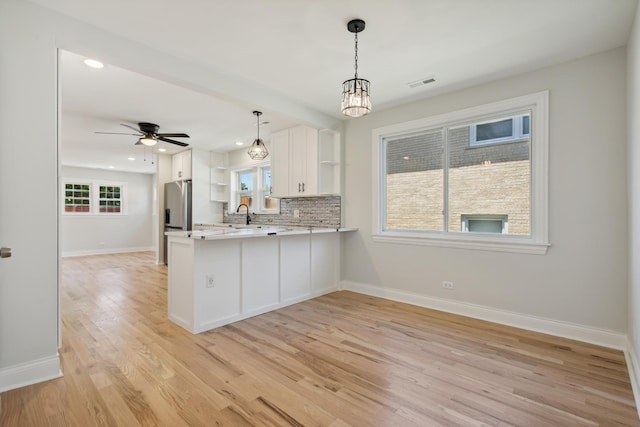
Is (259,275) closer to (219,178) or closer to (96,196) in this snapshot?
(219,178)

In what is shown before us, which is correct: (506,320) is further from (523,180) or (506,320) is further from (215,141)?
(215,141)

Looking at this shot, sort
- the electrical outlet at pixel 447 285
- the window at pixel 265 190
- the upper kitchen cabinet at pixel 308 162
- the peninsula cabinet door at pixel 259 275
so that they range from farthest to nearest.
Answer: the window at pixel 265 190 → the upper kitchen cabinet at pixel 308 162 → the electrical outlet at pixel 447 285 → the peninsula cabinet door at pixel 259 275

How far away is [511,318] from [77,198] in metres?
10.5

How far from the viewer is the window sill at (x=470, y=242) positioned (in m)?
3.04

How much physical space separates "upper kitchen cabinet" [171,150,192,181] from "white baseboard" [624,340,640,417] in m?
6.90

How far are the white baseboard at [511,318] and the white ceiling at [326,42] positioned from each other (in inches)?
95.9

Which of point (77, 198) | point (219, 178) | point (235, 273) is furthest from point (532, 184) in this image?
point (77, 198)

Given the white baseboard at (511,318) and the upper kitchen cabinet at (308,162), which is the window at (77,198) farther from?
the white baseboard at (511,318)

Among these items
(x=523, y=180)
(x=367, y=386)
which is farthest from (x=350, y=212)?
(x=367, y=386)

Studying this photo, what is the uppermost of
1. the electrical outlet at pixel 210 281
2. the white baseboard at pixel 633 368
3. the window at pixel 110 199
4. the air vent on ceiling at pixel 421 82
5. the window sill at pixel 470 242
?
the air vent on ceiling at pixel 421 82

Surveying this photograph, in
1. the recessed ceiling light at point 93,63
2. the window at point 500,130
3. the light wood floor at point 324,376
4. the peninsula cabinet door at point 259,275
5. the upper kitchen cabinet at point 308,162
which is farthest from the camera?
the upper kitchen cabinet at point 308,162

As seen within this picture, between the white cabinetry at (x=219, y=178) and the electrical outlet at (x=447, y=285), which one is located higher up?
the white cabinetry at (x=219, y=178)

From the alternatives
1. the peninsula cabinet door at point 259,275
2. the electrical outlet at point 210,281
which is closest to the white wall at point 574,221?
the peninsula cabinet door at point 259,275

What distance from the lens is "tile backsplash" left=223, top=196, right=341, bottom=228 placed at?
4731 mm
